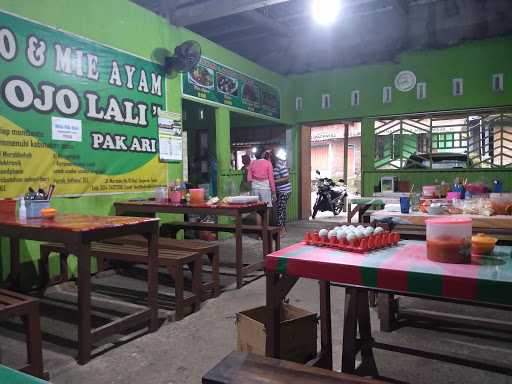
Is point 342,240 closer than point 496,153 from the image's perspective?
Yes

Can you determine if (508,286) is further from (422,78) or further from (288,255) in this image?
(422,78)

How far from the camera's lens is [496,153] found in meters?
7.66

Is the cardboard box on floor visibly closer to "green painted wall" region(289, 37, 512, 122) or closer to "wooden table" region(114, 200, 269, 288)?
"wooden table" region(114, 200, 269, 288)

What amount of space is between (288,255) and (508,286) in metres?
0.81

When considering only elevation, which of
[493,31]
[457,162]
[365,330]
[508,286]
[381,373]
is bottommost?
[381,373]

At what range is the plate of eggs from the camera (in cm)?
175

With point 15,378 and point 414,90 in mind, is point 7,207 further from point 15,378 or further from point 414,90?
point 414,90

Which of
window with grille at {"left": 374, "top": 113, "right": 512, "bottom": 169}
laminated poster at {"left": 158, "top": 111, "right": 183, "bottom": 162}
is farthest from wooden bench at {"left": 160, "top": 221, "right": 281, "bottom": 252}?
window with grille at {"left": 374, "top": 113, "right": 512, "bottom": 169}

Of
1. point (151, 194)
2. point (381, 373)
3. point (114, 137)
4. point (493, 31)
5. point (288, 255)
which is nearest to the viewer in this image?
point (288, 255)

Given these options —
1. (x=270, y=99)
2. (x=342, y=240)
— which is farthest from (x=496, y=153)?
(x=342, y=240)

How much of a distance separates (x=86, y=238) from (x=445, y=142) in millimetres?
7700

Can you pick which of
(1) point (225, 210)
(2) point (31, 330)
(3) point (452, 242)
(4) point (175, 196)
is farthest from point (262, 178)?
(3) point (452, 242)

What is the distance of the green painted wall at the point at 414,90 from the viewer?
7.68 meters

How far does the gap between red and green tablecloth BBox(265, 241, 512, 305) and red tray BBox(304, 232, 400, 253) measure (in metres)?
0.03
